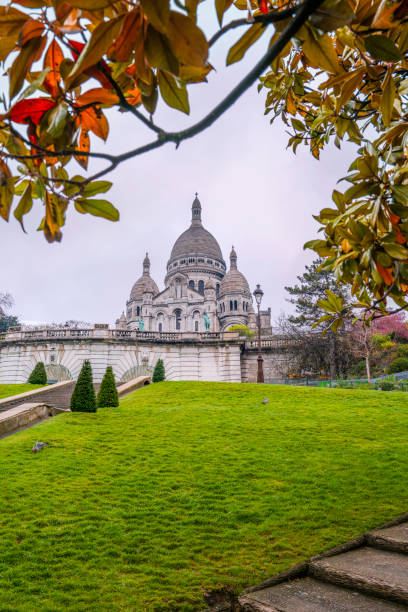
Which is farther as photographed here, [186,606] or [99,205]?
[186,606]

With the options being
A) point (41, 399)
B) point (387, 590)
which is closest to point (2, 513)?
point (387, 590)

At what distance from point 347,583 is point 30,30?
4.06 meters

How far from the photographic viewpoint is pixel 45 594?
3.76m

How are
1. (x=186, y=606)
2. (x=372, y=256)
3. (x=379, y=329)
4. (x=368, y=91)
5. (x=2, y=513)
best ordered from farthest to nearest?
(x=379, y=329) → (x=2, y=513) → (x=186, y=606) → (x=368, y=91) → (x=372, y=256)

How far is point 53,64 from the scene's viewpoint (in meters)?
1.06

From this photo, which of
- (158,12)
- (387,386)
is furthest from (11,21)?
(387,386)

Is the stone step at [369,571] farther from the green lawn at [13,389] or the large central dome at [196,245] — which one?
the large central dome at [196,245]

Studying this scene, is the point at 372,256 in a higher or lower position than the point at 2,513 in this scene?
higher

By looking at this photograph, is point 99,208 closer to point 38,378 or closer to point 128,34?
point 128,34

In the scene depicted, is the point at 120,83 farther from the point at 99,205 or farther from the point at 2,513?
the point at 2,513

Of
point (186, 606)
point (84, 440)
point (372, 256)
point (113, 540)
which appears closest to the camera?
point (372, 256)

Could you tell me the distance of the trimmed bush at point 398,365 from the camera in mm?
26359

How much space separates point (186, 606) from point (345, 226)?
3.39m

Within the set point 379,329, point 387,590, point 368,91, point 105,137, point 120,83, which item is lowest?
point 387,590
